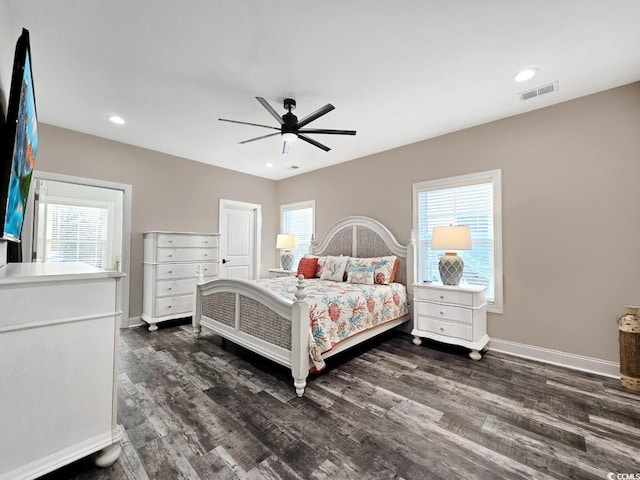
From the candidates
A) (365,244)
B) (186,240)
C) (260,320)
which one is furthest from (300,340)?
(186,240)

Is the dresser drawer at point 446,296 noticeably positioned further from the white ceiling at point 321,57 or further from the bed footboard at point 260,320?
the white ceiling at point 321,57

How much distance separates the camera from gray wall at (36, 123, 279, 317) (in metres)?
3.51

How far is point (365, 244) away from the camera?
4.31 meters

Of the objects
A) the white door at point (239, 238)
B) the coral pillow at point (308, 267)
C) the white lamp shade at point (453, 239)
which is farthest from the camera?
the white door at point (239, 238)

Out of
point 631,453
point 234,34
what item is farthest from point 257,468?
point 234,34

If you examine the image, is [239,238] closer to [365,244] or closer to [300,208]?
[300,208]

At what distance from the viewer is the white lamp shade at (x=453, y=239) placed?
9.95 feet

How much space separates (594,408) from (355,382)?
177 centimetres

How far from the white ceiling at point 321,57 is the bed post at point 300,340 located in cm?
188

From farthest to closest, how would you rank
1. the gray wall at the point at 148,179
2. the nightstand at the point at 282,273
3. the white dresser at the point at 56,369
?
1. the nightstand at the point at 282,273
2. the gray wall at the point at 148,179
3. the white dresser at the point at 56,369

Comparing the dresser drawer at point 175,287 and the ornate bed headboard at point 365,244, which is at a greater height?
the ornate bed headboard at point 365,244

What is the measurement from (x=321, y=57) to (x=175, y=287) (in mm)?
3540

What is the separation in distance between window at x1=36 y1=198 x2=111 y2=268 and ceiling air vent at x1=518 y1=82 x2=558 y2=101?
7.51 m

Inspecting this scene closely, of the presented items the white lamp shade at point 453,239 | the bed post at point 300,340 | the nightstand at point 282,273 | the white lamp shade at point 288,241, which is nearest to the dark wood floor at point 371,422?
the bed post at point 300,340
